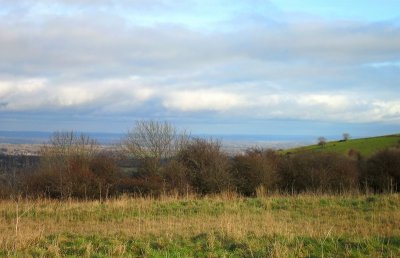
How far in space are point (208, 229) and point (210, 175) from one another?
1872 cm

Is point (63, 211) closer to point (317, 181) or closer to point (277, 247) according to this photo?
point (277, 247)

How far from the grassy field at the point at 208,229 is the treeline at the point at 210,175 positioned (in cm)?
764

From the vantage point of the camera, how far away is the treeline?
28.8m

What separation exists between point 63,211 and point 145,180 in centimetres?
1222

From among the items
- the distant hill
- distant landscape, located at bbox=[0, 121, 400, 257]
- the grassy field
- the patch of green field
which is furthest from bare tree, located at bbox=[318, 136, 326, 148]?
the patch of green field

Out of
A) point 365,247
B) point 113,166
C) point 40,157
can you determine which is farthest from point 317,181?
point 40,157

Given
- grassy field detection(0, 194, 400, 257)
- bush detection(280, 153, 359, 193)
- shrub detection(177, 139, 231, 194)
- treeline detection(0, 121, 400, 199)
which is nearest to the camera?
grassy field detection(0, 194, 400, 257)

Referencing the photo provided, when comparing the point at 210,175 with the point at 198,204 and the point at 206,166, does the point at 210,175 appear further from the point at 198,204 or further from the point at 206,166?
the point at 198,204

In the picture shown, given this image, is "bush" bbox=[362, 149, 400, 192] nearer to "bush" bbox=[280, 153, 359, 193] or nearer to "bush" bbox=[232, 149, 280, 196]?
"bush" bbox=[280, 153, 359, 193]

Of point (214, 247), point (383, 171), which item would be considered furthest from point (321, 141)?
point (214, 247)

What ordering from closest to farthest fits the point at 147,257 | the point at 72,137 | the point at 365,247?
the point at 147,257 < the point at 365,247 < the point at 72,137

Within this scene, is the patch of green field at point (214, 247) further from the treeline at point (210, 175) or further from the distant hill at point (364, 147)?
the distant hill at point (364, 147)

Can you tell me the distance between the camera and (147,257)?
9094 mm

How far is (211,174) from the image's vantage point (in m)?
31.1
